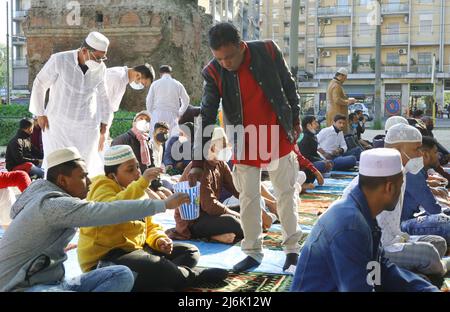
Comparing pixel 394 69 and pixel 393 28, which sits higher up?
pixel 393 28

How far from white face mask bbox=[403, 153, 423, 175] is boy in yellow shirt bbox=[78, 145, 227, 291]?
1729 mm

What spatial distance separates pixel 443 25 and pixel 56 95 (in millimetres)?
44152

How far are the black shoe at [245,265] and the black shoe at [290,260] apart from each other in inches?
8.7

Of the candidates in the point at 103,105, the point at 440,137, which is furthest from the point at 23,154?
the point at 440,137

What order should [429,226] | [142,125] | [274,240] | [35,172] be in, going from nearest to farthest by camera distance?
[429,226]
[274,240]
[142,125]
[35,172]

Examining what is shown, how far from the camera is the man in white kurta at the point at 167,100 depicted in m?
10.5

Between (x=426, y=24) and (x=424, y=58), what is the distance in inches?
105

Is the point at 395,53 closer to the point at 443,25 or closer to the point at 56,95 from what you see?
the point at 443,25

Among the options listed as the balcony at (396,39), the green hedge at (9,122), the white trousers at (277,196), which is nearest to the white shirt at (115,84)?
the white trousers at (277,196)

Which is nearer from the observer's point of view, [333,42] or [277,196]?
A: [277,196]

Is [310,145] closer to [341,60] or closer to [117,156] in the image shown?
[117,156]

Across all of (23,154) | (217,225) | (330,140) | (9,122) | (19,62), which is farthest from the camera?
(19,62)

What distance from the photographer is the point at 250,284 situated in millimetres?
4039

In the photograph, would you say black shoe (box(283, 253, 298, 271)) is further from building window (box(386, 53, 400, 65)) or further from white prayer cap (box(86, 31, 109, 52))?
building window (box(386, 53, 400, 65))
